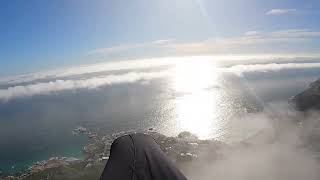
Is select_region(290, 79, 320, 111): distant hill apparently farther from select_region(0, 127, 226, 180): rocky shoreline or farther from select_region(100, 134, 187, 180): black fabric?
select_region(100, 134, 187, 180): black fabric

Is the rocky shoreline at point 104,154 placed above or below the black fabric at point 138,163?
below

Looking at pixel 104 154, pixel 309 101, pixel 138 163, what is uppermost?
pixel 138 163

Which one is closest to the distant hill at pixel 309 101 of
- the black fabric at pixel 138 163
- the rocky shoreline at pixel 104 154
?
the rocky shoreline at pixel 104 154

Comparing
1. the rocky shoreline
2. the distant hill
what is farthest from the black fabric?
the distant hill

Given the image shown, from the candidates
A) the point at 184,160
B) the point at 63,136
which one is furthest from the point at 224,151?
the point at 63,136

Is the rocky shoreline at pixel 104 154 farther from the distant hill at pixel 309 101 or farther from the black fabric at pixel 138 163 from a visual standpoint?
the black fabric at pixel 138 163

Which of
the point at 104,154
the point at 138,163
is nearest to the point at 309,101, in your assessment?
the point at 104,154

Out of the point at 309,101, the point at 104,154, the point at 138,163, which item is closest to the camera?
the point at 138,163

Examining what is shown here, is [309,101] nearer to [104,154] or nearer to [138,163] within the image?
[104,154]
